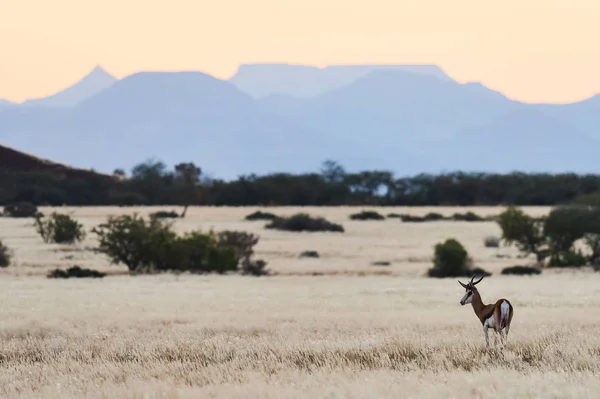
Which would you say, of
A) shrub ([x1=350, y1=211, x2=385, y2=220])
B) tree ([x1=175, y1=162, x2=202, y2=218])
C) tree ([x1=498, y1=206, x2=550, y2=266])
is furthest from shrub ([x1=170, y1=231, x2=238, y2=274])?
tree ([x1=175, y1=162, x2=202, y2=218])

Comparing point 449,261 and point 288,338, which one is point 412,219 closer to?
point 449,261

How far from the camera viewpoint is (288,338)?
53.4 ft

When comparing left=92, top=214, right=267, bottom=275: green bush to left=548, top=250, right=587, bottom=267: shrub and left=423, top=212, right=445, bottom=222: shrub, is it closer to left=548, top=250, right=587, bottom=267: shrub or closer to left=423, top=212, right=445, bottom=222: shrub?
left=548, top=250, right=587, bottom=267: shrub

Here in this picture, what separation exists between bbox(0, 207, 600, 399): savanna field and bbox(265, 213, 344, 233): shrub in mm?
29935

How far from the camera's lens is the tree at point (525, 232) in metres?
49.2

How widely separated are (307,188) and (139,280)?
74.6 metres

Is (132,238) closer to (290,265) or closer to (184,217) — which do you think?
(290,265)

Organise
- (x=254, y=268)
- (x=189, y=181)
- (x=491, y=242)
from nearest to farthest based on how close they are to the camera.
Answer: (x=254, y=268)
(x=491, y=242)
(x=189, y=181)

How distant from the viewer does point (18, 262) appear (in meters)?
44.8

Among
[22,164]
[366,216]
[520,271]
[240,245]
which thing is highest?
[22,164]

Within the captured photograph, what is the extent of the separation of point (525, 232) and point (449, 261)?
8.20 meters

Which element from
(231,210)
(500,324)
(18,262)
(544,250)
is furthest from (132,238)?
(231,210)

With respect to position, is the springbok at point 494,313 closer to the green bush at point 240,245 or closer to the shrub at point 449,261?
the shrub at point 449,261

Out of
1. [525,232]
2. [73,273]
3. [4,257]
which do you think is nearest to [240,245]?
[73,273]
